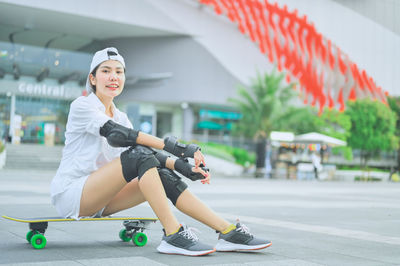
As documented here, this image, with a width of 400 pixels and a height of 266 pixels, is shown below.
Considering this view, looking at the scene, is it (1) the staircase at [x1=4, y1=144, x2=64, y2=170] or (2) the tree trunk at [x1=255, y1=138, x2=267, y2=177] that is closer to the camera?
(1) the staircase at [x1=4, y1=144, x2=64, y2=170]

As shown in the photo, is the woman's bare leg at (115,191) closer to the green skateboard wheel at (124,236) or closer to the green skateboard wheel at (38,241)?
the green skateboard wheel at (38,241)

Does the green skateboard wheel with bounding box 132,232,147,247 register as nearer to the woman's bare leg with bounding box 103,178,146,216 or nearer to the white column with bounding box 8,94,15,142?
the woman's bare leg with bounding box 103,178,146,216

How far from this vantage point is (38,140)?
122 feet

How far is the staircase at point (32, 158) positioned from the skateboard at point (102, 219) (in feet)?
75.5

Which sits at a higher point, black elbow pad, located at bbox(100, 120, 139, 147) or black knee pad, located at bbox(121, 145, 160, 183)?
black elbow pad, located at bbox(100, 120, 139, 147)

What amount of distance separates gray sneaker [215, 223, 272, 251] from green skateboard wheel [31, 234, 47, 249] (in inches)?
53.2

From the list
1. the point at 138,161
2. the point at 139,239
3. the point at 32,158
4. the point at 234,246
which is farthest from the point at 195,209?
the point at 32,158

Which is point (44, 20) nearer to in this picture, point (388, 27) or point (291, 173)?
point (291, 173)

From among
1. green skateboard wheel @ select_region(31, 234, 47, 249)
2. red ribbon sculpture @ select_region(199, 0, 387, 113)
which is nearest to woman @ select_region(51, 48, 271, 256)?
green skateboard wheel @ select_region(31, 234, 47, 249)

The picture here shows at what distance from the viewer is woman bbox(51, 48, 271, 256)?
4047 mm

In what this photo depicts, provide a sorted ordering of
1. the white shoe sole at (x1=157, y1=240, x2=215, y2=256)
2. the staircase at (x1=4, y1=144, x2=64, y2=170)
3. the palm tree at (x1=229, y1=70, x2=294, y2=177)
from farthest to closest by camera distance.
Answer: the palm tree at (x1=229, y1=70, x2=294, y2=177) → the staircase at (x1=4, y1=144, x2=64, y2=170) → the white shoe sole at (x1=157, y1=240, x2=215, y2=256)

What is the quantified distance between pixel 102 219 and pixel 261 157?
1029 inches

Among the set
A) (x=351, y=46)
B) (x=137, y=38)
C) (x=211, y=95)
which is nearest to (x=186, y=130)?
(x=211, y=95)

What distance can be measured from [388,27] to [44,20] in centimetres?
3250
